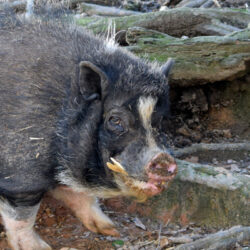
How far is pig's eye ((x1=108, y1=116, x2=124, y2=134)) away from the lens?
11.6 feet

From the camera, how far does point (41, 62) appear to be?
3938 millimetres

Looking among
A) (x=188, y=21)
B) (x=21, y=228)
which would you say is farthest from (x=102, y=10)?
(x=21, y=228)

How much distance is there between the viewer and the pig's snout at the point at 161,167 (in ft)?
10.8

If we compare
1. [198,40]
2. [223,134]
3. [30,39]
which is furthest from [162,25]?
[30,39]

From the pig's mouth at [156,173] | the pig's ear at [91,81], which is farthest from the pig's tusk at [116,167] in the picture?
the pig's ear at [91,81]

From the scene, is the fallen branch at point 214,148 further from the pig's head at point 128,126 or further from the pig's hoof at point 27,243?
the pig's hoof at point 27,243

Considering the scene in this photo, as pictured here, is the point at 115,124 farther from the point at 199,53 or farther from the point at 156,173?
the point at 199,53

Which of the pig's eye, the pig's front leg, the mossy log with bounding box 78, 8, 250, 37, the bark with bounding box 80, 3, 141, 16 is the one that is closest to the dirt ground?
the pig's front leg

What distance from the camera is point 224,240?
3580 mm

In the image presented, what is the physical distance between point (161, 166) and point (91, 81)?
976 mm

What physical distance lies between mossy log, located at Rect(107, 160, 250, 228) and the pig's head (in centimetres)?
92

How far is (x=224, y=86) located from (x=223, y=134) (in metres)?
0.75

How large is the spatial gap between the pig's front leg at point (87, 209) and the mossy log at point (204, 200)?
0.41 metres

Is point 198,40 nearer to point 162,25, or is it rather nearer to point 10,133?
point 162,25
